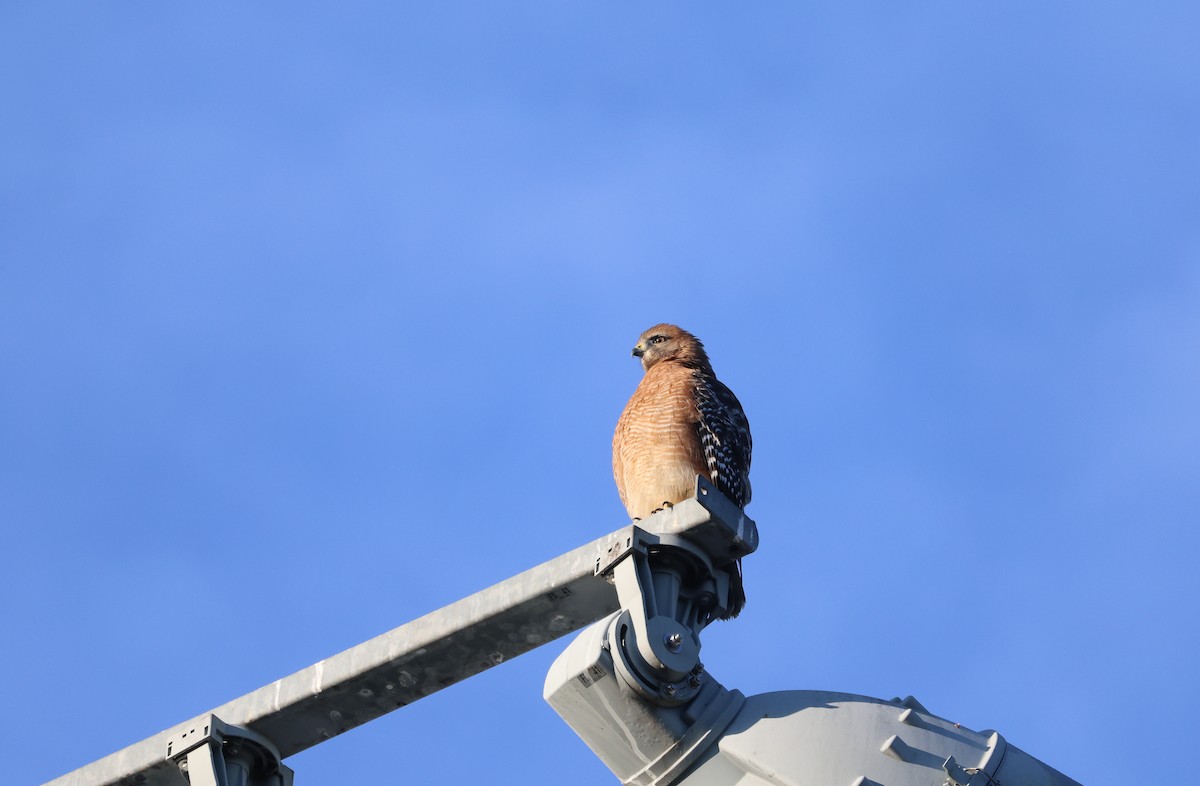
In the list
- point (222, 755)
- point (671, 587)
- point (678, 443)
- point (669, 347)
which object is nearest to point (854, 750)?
point (671, 587)

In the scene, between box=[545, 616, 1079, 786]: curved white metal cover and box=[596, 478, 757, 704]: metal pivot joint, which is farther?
box=[596, 478, 757, 704]: metal pivot joint

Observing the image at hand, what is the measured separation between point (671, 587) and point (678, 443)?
4192mm

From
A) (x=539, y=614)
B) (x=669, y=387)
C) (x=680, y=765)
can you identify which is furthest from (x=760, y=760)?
(x=669, y=387)

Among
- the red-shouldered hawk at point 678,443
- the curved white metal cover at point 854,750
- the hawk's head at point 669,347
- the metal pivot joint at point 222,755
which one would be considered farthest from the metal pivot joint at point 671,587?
the hawk's head at point 669,347

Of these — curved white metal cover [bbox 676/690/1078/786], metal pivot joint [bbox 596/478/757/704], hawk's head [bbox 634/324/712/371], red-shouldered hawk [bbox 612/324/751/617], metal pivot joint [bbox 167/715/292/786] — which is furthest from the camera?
hawk's head [bbox 634/324/712/371]

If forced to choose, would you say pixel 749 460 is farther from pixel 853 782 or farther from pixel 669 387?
pixel 853 782

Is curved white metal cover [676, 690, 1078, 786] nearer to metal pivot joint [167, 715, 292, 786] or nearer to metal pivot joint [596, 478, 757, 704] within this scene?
metal pivot joint [596, 478, 757, 704]

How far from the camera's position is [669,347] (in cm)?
967

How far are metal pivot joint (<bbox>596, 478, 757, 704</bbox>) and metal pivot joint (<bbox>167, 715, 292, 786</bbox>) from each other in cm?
118

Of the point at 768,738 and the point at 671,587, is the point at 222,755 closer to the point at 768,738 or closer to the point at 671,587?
the point at 671,587

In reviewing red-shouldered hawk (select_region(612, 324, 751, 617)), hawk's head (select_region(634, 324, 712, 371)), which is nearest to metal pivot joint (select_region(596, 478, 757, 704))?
red-shouldered hawk (select_region(612, 324, 751, 617))

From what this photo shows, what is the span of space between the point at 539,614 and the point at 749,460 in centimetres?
450

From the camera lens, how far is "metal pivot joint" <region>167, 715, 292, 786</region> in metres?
4.40

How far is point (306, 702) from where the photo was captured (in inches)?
174
